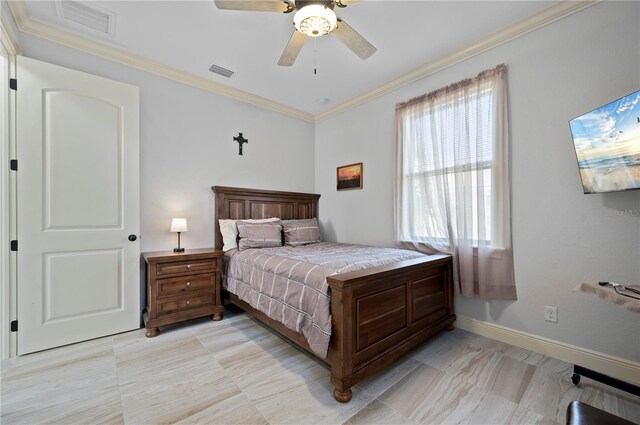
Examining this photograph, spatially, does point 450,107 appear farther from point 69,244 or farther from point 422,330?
point 69,244

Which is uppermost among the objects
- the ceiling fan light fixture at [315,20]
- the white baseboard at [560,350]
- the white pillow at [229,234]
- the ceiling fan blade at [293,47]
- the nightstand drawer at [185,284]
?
the ceiling fan blade at [293,47]

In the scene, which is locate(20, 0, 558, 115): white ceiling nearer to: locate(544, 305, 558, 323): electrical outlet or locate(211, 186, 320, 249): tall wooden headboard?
locate(211, 186, 320, 249): tall wooden headboard

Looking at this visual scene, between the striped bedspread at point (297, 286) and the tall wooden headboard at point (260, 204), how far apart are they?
0.87 metres

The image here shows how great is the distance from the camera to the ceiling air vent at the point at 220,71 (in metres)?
3.07

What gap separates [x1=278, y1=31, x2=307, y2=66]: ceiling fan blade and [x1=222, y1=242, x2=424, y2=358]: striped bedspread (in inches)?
66.0

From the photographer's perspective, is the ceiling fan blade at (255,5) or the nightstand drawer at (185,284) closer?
the ceiling fan blade at (255,5)

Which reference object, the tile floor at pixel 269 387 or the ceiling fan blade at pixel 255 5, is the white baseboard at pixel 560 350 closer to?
the tile floor at pixel 269 387

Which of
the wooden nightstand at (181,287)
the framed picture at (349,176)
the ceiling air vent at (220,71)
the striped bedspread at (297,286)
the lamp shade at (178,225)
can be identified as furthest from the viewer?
the framed picture at (349,176)

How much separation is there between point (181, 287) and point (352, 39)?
273 centimetres

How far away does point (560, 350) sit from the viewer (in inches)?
85.3

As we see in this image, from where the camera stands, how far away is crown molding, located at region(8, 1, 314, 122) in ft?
7.60

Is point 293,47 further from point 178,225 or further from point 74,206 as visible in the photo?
point 74,206

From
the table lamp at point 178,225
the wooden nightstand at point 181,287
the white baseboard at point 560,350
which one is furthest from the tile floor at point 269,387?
the table lamp at point 178,225

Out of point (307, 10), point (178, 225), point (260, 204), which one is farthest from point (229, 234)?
point (307, 10)
